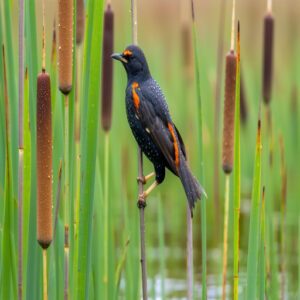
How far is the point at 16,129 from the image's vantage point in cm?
256

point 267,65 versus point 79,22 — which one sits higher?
point 79,22

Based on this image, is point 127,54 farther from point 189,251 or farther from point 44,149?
point 44,149

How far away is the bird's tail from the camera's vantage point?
2.89 meters

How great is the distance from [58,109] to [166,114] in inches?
20.7

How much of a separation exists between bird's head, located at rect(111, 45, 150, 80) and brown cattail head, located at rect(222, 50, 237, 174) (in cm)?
62

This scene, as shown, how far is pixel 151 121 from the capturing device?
304cm

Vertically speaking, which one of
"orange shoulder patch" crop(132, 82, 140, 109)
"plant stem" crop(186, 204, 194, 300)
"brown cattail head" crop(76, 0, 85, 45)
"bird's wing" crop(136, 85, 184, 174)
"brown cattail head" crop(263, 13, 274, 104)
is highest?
"brown cattail head" crop(76, 0, 85, 45)

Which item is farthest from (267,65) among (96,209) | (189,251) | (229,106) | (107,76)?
(189,251)

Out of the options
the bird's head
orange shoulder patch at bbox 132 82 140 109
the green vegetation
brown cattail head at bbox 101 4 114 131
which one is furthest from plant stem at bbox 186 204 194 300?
brown cattail head at bbox 101 4 114 131

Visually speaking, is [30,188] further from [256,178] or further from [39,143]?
[256,178]

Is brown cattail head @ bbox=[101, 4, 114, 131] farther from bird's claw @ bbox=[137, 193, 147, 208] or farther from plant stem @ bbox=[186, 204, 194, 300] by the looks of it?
plant stem @ bbox=[186, 204, 194, 300]

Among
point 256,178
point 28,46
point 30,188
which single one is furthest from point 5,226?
point 256,178

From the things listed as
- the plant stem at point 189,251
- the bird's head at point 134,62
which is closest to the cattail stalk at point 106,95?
the bird's head at point 134,62

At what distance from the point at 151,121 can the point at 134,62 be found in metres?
0.25
